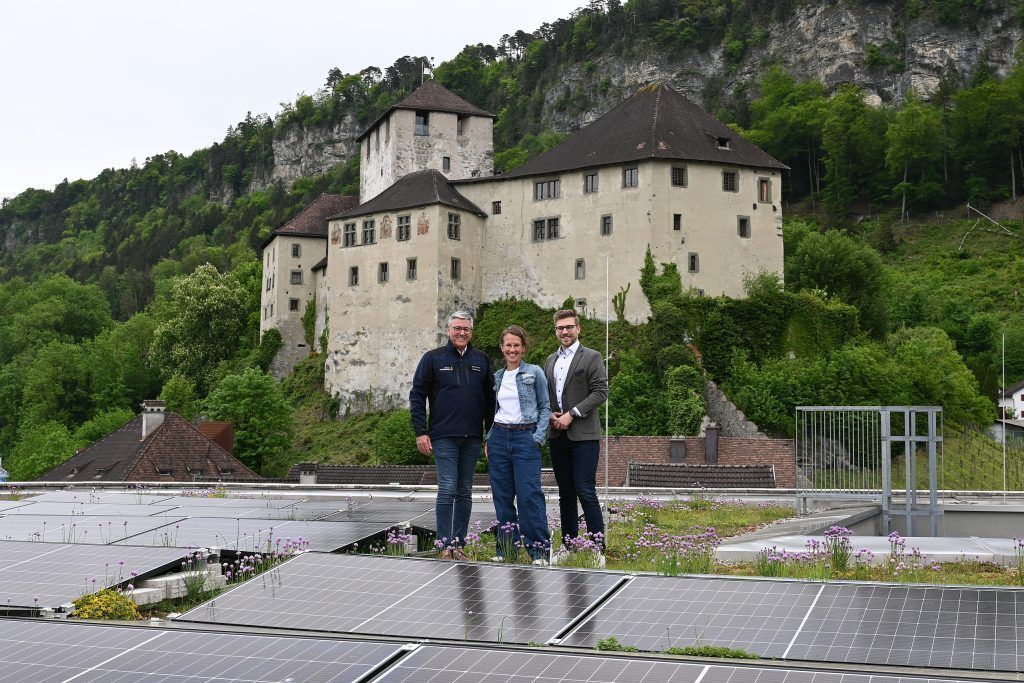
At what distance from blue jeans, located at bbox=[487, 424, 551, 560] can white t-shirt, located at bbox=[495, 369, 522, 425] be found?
11 cm

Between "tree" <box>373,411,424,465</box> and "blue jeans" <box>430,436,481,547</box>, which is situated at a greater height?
"blue jeans" <box>430,436,481,547</box>

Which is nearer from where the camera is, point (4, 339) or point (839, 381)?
point (839, 381)

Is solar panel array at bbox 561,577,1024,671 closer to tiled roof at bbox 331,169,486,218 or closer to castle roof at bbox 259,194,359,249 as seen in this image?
tiled roof at bbox 331,169,486,218

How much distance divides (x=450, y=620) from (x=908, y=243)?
10241 cm

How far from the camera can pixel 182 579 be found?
11633 millimetres

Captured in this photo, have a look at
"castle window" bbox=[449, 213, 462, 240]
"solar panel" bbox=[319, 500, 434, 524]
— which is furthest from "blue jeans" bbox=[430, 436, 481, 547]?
"castle window" bbox=[449, 213, 462, 240]

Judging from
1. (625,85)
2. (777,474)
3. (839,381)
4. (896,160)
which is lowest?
(777,474)

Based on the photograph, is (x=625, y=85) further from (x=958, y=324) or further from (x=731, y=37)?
(x=958, y=324)

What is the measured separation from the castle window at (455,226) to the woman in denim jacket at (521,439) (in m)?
58.5

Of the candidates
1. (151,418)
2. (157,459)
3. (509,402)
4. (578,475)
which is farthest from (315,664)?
(151,418)

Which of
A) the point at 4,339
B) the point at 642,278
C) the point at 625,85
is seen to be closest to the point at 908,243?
the point at 642,278

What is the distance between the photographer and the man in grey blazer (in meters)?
13.4

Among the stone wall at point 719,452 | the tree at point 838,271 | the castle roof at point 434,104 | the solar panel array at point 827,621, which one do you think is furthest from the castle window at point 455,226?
the solar panel array at point 827,621

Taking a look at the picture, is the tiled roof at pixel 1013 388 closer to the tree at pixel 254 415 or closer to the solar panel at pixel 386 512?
the tree at pixel 254 415
